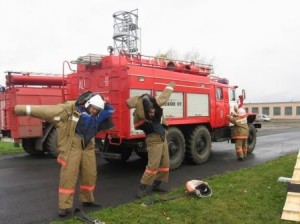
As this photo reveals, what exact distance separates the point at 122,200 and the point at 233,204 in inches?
73.4

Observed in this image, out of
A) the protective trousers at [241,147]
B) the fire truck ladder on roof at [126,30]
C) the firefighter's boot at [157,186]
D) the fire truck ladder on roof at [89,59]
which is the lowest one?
the firefighter's boot at [157,186]

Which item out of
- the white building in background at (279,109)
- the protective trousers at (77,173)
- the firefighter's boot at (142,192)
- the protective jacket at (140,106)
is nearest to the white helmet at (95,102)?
the protective trousers at (77,173)

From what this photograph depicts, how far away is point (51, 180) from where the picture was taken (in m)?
8.40

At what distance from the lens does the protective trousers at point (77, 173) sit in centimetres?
558

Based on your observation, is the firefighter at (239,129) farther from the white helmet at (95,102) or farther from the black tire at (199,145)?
the white helmet at (95,102)

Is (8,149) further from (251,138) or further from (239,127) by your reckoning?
(251,138)

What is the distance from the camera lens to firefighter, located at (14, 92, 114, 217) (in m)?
5.56

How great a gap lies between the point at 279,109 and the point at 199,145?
70.0 meters

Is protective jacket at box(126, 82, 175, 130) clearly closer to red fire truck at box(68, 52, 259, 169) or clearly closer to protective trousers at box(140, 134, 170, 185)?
protective trousers at box(140, 134, 170, 185)

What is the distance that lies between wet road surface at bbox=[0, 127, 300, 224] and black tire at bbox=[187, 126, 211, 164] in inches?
9.3

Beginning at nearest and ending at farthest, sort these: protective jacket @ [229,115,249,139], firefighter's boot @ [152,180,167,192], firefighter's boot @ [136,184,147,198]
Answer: firefighter's boot @ [136,184,147,198]
firefighter's boot @ [152,180,167,192]
protective jacket @ [229,115,249,139]

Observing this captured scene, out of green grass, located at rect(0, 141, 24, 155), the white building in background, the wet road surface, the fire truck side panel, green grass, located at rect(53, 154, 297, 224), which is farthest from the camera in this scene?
the white building in background

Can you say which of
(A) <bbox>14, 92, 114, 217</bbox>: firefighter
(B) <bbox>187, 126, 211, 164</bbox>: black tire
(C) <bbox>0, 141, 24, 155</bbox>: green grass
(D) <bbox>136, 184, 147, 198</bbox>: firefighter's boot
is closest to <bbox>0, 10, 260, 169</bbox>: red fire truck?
(B) <bbox>187, 126, 211, 164</bbox>: black tire

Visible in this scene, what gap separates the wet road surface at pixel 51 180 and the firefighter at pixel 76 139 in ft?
1.28
